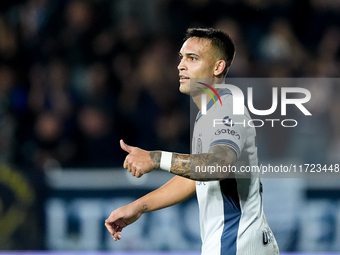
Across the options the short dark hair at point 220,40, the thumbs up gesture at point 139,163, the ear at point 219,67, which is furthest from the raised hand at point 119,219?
the short dark hair at point 220,40

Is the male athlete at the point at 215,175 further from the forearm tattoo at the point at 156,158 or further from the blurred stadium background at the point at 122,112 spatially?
the blurred stadium background at the point at 122,112

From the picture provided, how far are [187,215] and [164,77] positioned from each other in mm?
1972

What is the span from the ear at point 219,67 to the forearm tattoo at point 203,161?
0.77m

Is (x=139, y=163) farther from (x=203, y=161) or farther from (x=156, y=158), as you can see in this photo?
(x=203, y=161)

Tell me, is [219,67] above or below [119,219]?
above

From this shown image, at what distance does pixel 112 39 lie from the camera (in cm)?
739

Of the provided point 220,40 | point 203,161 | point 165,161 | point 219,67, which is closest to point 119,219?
point 165,161

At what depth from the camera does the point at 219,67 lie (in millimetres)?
3357

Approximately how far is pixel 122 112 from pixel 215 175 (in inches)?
162

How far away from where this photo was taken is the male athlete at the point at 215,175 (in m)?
2.67

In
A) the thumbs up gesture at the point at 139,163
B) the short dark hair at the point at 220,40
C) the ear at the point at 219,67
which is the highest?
the short dark hair at the point at 220,40

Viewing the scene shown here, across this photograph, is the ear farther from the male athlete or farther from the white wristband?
the white wristband

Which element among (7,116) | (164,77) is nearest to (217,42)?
(164,77)

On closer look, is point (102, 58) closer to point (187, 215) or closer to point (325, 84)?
point (187, 215)
